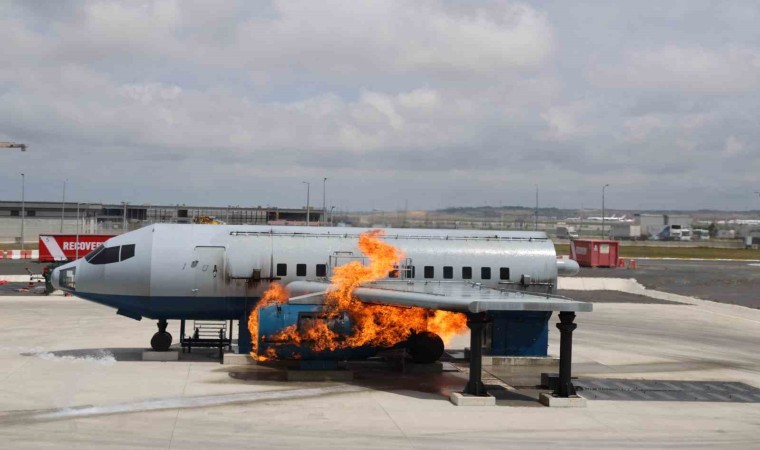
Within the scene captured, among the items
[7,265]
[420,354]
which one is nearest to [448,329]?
[420,354]

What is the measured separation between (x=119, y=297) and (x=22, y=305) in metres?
19.1

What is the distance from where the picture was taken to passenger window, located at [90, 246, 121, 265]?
28406mm

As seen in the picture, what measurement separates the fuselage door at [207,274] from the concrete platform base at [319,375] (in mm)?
4213

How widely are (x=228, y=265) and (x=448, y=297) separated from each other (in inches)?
342

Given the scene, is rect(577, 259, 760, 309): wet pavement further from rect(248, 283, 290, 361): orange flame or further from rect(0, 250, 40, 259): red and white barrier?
rect(0, 250, 40, 259): red and white barrier

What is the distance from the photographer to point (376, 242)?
2911cm

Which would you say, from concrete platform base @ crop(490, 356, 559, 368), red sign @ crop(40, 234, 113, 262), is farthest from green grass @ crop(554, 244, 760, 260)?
concrete platform base @ crop(490, 356, 559, 368)

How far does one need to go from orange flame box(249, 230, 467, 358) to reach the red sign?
37.4 meters

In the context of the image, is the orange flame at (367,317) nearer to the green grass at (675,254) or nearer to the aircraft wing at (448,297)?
the aircraft wing at (448,297)

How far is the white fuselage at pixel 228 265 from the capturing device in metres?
28.0

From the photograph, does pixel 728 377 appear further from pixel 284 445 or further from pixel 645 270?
pixel 645 270

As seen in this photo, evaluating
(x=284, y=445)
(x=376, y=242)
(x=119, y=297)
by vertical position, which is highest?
(x=376, y=242)

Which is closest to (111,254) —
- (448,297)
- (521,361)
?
(448,297)

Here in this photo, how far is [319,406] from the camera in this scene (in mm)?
21953
